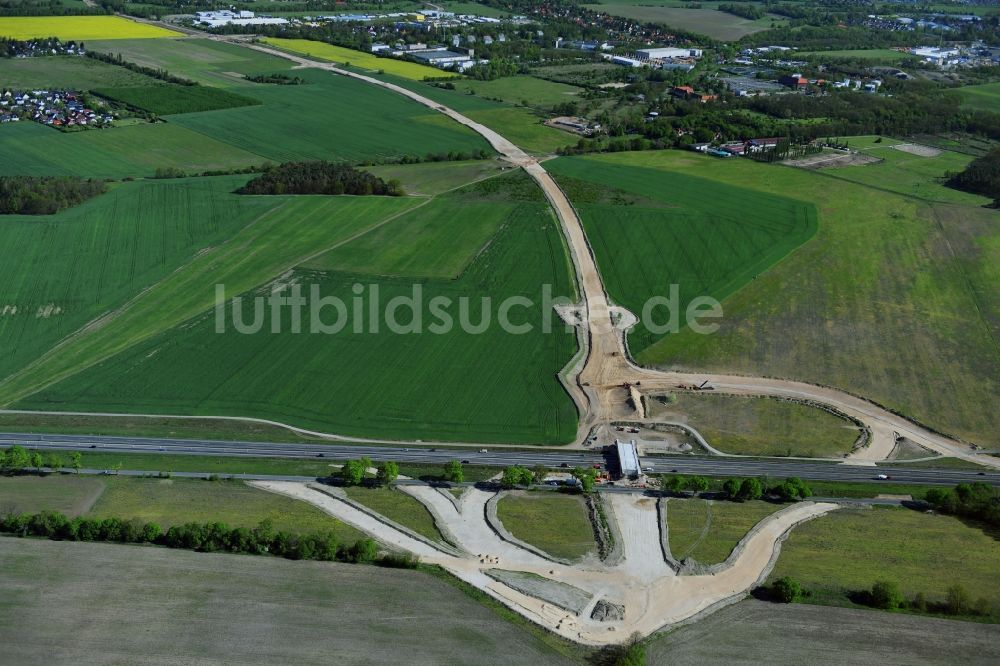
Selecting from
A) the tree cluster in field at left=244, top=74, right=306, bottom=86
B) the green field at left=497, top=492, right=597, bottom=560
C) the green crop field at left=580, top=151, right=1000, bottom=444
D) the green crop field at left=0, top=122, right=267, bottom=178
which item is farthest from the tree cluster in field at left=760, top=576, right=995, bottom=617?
the tree cluster in field at left=244, top=74, right=306, bottom=86

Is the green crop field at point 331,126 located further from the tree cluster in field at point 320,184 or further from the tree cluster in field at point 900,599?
the tree cluster in field at point 900,599

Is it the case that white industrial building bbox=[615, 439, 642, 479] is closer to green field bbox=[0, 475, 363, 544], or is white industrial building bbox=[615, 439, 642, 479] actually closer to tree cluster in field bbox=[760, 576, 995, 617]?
tree cluster in field bbox=[760, 576, 995, 617]

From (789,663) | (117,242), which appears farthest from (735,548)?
(117,242)

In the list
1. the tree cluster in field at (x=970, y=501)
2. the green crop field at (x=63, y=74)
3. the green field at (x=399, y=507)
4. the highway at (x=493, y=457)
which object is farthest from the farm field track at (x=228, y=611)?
the green crop field at (x=63, y=74)

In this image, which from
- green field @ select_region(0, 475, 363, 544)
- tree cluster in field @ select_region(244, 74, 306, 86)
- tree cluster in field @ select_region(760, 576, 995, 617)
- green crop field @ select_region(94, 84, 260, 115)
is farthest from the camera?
tree cluster in field @ select_region(244, 74, 306, 86)

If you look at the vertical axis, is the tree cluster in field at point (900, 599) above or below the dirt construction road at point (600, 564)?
above
